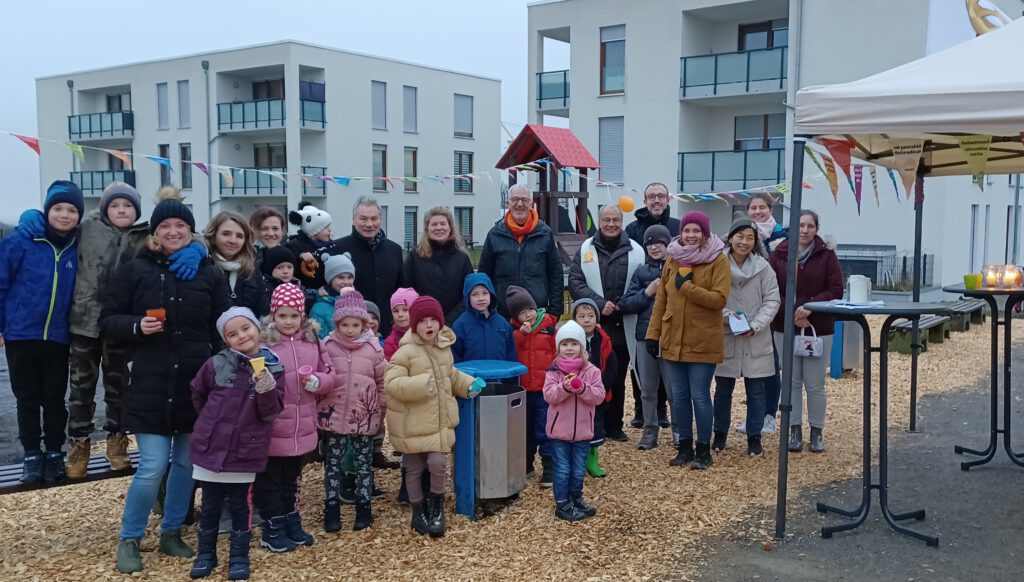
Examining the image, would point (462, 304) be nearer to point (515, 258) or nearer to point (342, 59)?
point (515, 258)

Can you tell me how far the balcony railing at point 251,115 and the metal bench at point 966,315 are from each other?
2755cm

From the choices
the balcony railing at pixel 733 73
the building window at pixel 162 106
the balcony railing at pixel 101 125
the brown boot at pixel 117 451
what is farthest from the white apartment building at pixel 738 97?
the balcony railing at pixel 101 125

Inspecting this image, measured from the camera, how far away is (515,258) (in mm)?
6691

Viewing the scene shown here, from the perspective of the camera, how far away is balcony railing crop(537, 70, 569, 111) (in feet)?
88.9

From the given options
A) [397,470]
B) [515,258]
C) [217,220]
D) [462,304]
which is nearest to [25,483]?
[217,220]

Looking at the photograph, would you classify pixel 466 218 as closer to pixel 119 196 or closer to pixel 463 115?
pixel 463 115

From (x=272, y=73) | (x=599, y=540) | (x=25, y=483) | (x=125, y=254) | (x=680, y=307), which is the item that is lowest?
(x=599, y=540)

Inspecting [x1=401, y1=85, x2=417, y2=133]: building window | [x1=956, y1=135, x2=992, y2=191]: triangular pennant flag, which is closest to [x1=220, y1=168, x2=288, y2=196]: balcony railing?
[x1=401, y1=85, x2=417, y2=133]: building window

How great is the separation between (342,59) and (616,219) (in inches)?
1275

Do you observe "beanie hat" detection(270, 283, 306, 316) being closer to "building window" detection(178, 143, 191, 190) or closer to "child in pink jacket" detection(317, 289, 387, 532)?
"child in pink jacket" detection(317, 289, 387, 532)

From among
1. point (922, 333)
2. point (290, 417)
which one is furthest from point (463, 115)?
point (290, 417)

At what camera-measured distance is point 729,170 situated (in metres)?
23.5

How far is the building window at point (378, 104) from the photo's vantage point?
3875cm

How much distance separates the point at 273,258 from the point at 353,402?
1.18 meters
